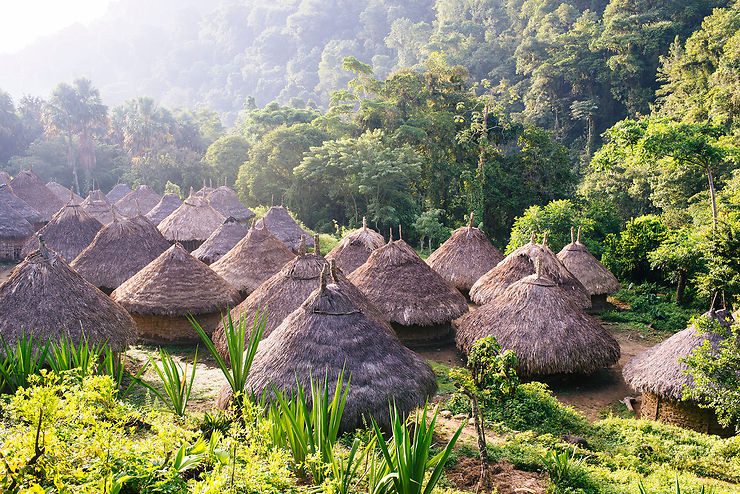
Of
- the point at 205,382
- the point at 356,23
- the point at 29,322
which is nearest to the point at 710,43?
the point at 205,382

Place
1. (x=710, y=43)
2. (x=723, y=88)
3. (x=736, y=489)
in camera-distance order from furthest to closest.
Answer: (x=710, y=43) → (x=723, y=88) → (x=736, y=489)

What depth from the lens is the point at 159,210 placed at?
24.5m

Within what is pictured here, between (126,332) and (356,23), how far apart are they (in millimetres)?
83352

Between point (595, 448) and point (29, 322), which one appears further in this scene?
point (29, 322)

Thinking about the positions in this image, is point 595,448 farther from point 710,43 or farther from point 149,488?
point 710,43

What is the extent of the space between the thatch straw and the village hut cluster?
3.13 m

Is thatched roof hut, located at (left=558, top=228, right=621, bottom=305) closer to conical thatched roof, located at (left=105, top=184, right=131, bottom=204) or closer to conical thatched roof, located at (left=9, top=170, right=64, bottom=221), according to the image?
conical thatched roof, located at (left=9, top=170, right=64, bottom=221)

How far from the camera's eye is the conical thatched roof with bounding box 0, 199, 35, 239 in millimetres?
19656

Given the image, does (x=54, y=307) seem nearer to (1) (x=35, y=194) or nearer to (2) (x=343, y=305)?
(2) (x=343, y=305)

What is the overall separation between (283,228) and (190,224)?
11.4 feet

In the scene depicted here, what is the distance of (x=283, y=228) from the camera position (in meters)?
20.9

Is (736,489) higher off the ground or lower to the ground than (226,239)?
lower

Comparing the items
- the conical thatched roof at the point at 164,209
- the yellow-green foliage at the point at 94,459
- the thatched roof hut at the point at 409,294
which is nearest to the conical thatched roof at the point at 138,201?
the conical thatched roof at the point at 164,209

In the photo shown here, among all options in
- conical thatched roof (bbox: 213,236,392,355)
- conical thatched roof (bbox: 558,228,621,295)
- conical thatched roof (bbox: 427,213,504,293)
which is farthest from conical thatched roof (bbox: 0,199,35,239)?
conical thatched roof (bbox: 558,228,621,295)
